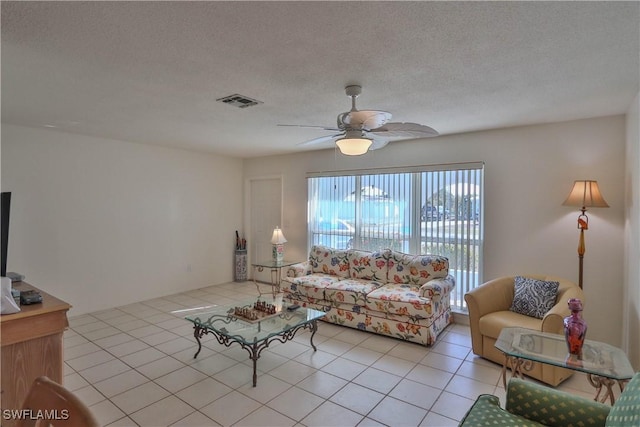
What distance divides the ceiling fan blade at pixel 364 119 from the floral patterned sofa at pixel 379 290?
2.01 m

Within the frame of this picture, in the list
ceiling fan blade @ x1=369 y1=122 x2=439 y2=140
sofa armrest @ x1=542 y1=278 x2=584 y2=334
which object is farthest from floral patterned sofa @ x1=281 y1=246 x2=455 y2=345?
ceiling fan blade @ x1=369 y1=122 x2=439 y2=140

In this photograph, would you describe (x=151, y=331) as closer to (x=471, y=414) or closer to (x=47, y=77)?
(x=47, y=77)

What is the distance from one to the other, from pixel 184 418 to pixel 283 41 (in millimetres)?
2530

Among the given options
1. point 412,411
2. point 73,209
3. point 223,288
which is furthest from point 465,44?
point 223,288

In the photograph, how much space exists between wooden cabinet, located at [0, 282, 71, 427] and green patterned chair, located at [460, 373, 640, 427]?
2449mm

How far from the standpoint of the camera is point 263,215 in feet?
21.0

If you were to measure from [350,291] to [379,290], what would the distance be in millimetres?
347

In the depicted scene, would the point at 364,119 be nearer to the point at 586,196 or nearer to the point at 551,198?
the point at 586,196

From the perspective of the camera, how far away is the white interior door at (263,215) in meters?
6.19

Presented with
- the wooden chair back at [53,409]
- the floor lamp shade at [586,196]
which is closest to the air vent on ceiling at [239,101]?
the wooden chair back at [53,409]

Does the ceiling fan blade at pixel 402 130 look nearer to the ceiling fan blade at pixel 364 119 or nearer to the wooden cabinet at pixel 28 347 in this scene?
the ceiling fan blade at pixel 364 119

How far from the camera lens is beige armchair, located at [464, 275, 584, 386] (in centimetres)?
264

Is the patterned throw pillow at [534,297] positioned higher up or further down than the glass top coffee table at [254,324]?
higher up

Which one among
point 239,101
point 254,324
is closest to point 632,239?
point 254,324
